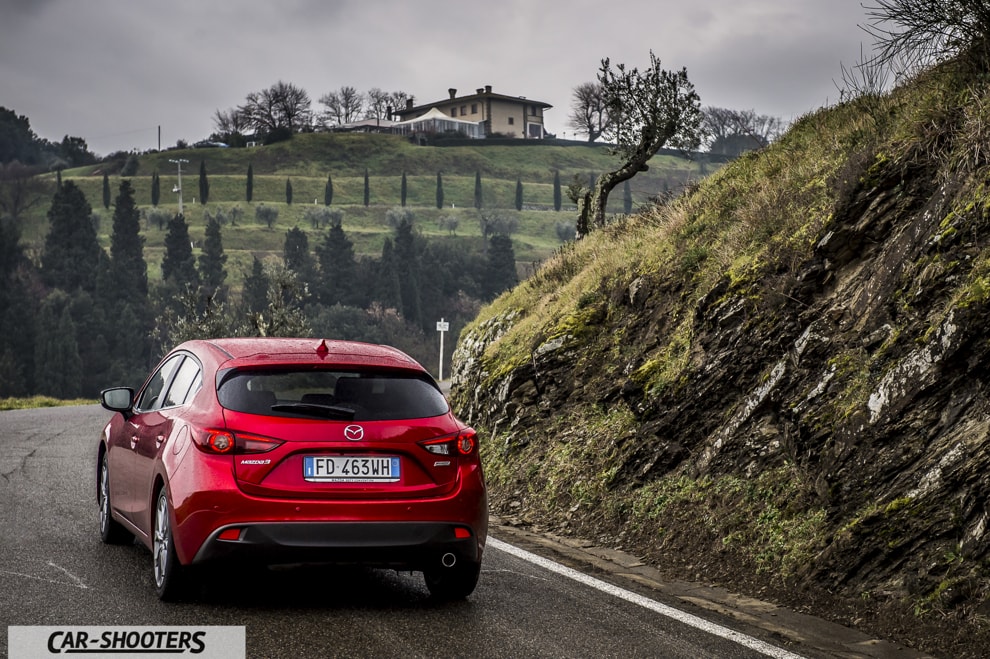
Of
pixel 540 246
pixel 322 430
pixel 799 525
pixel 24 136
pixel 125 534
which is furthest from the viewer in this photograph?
pixel 24 136

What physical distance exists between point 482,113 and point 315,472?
17533cm

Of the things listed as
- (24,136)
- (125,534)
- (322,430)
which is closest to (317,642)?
(322,430)

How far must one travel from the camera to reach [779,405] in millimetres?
8180

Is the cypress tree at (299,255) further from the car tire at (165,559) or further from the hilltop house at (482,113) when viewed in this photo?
the car tire at (165,559)

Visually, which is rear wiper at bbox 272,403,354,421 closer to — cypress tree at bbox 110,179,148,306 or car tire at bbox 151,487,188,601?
car tire at bbox 151,487,188,601

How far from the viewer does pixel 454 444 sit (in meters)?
6.30

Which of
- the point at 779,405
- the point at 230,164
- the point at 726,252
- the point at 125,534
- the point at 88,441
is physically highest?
the point at 230,164

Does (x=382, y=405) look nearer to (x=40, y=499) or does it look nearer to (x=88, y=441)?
(x=40, y=499)

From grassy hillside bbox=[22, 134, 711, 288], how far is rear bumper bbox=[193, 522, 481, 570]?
396ft

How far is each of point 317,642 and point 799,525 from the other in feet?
11.0

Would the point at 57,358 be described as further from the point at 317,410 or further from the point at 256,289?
the point at 317,410

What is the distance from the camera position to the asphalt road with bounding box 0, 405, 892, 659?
214 inches

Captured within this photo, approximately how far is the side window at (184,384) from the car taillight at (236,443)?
23.9 inches

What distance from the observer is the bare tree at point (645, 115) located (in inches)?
849
